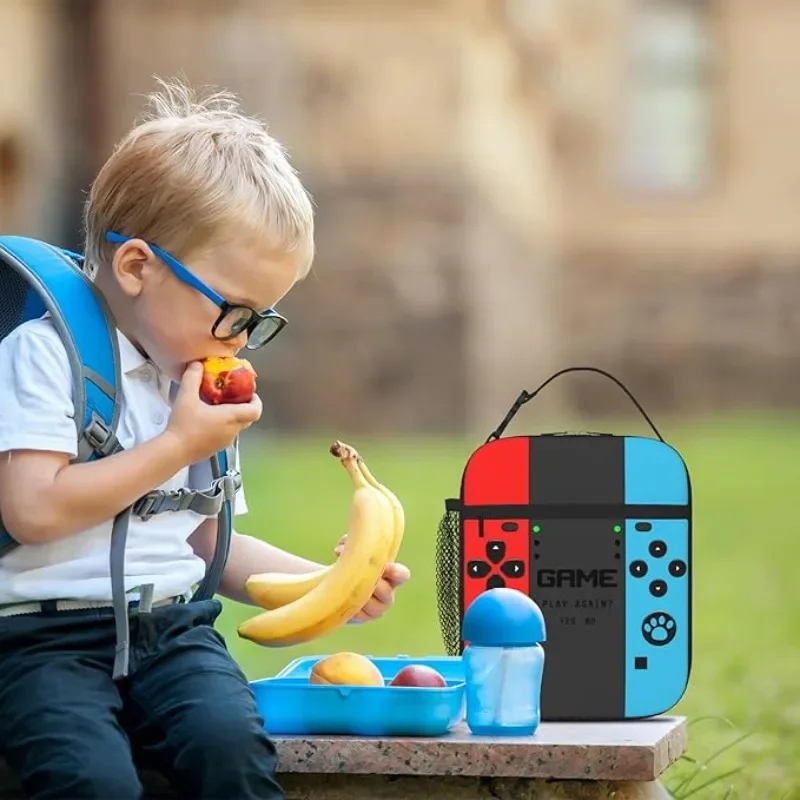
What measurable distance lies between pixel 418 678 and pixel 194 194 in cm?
80

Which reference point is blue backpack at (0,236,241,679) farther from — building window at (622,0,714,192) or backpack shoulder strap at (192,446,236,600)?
building window at (622,0,714,192)

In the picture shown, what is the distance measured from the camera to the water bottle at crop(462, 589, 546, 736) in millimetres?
2682

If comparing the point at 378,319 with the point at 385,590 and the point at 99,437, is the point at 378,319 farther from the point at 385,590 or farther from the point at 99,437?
the point at 99,437

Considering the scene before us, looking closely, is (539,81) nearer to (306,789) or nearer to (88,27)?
(88,27)

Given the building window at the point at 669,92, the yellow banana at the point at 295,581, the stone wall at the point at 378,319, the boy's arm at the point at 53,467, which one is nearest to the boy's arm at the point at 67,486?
the boy's arm at the point at 53,467

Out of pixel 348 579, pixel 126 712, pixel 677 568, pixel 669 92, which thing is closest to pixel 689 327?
pixel 669 92

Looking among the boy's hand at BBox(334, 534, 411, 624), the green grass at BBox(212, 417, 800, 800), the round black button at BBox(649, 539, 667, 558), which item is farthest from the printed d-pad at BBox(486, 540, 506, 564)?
the green grass at BBox(212, 417, 800, 800)

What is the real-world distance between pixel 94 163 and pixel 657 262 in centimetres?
613

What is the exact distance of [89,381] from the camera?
8.76 feet

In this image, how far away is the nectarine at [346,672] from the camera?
111 inches

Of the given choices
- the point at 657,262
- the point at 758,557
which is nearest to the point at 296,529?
the point at 758,557

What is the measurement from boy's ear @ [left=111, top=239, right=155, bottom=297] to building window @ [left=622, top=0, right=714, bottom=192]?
714 inches

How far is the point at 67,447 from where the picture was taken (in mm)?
2588

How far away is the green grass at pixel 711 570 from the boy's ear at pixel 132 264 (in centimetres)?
169
